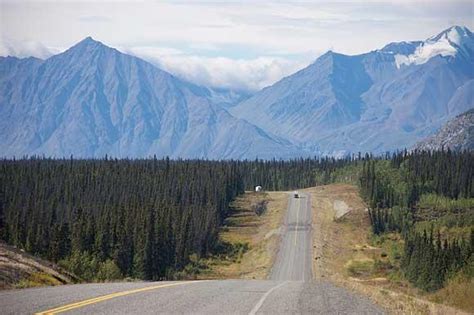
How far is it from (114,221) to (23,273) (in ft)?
227

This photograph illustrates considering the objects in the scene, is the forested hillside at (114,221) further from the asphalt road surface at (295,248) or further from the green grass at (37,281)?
the green grass at (37,281)

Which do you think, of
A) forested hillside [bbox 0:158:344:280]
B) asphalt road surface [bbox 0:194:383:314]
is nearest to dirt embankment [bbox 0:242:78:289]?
asphalt road surface [bbox 0:194:383:314]

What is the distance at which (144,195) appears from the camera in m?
170

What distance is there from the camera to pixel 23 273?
31.6 meters

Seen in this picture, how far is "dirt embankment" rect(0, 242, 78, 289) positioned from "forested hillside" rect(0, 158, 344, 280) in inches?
1045

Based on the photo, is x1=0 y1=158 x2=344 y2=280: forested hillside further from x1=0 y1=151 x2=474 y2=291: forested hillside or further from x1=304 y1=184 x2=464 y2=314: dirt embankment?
x1=304 y1=184 x2=464 y2=314: dirt embankment

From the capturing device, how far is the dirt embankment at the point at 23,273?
29175mm

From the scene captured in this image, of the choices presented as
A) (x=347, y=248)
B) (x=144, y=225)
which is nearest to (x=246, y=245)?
(x=347, y=248)

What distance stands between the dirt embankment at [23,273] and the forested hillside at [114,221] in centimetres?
2654

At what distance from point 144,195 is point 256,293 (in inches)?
5621

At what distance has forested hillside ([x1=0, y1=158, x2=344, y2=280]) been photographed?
93.3m

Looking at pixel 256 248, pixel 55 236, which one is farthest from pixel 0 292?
pixel 256 248

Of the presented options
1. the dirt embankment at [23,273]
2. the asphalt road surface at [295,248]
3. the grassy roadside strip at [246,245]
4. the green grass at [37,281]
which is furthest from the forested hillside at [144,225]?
the green grass at [37,281]

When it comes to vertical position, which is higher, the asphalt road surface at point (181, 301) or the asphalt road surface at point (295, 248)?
the asphalt road surface at point (181, 301)
